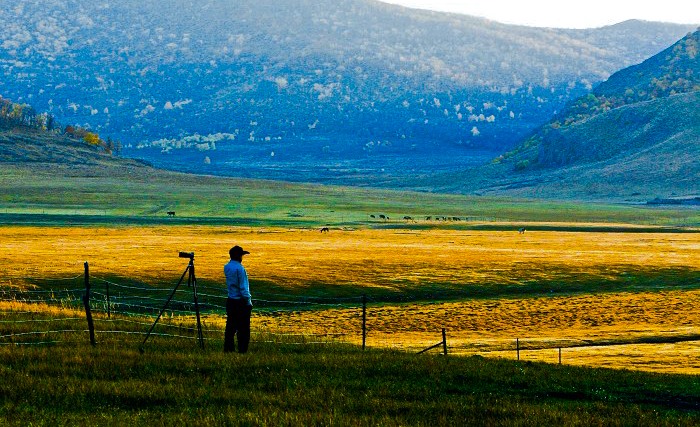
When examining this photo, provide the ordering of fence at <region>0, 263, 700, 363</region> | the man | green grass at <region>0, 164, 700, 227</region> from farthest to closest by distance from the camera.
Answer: green grass at <region>0, 164, 700, 227</region> < fence at <region>0, 263, 700, 363</region> < the man

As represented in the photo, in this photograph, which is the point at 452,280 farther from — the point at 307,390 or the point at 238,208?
the point at 238,208

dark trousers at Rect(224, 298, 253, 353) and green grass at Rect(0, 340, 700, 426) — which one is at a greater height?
dark trousers at Rect(224, 298, 253, 353)

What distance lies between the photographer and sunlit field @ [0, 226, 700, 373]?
150 feet

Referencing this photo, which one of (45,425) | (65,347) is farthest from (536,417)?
(65,347)

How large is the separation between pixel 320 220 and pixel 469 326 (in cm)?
8999

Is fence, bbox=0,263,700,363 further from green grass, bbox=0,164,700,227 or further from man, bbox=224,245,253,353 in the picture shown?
green grass, bbox=0,164,700,227

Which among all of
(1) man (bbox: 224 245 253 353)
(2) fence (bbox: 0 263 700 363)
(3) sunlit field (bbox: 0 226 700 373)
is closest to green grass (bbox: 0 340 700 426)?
(1) man (bbox: 224 245 253 353)

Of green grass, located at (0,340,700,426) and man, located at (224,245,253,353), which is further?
man, located at (224,245,253,353)

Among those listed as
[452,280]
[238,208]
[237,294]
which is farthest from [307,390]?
[238,208]

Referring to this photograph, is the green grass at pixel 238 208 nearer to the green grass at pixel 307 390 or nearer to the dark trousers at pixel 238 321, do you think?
the dark trousers at pixel 238 321

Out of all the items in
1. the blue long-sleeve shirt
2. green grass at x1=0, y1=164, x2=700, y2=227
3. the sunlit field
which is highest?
green grass at x1=0, y1=164, x2=700, y2=227

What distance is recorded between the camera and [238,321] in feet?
77.6

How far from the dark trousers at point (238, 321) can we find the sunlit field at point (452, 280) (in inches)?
Result: 590

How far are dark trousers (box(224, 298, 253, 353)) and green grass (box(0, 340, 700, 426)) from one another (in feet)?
1.53
